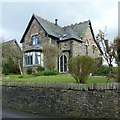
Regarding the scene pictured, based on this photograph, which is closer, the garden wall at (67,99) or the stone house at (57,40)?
the garden wall at (67,99)

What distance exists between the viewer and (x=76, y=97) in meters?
11.8

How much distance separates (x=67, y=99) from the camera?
39.7 ft

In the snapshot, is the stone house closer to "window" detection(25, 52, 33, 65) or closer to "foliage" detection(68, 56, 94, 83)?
"window" detection(25, 52, 33, 65)

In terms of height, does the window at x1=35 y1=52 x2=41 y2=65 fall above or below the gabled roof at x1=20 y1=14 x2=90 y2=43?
below

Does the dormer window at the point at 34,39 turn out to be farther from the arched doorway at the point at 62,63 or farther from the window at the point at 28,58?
the arched doorway at the point at 62,63

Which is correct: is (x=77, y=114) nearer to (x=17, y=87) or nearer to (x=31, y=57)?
(x=17, y=87)

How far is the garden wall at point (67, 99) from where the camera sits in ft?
35.4

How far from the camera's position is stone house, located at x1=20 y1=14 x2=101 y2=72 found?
35.3 m

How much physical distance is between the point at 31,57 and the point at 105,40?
1402 centimetres

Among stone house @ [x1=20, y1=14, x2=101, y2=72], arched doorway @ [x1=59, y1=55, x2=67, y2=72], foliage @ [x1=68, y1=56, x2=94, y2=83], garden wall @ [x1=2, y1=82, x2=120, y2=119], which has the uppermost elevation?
stone house @ [x1=20, y1=14, x2=101, y2=72]

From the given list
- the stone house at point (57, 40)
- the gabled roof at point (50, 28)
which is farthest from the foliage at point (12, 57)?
the gabled roof at point (50, 28)

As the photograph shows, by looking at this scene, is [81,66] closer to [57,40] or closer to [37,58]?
[37,58]

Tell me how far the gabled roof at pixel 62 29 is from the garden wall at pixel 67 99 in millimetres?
22893

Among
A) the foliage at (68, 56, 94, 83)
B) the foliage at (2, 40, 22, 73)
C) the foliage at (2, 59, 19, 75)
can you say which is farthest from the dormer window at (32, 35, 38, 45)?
the foliage at (68, 56, 94, 83)
